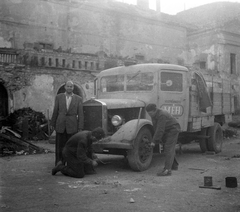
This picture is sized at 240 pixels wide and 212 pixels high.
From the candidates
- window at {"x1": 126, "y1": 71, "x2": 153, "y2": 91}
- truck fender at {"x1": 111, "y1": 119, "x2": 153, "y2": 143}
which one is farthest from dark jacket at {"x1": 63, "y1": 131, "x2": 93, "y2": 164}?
window at {"x1": 126, "y1": 71, "x2": 153, "y2": 91}

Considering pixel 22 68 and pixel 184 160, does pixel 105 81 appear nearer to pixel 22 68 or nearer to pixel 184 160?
pixel 184 160

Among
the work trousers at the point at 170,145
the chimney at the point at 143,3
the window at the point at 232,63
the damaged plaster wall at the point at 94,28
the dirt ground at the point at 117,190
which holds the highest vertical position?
the chimney at the point at 143,3

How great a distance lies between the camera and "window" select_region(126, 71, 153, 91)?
8242 mm

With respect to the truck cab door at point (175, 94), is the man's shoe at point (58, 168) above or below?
below

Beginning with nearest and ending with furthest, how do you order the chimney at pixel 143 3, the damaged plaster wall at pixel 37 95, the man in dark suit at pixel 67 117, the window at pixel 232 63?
the man in dark suit at pixel 67 117 → the damaged plaster wall at pixel 37 95 → the window at pixel 232 63 → the chimney at pixel 143 3

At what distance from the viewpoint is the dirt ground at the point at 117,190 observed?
4414 mm

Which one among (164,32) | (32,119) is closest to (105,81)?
(32,119)

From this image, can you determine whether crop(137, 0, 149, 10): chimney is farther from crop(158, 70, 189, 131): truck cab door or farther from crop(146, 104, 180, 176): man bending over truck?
crop(146, 104, 180, 176): man bending over truck

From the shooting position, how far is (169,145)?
22.5 ft

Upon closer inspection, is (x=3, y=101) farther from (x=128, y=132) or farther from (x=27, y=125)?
(x=128, y=132)

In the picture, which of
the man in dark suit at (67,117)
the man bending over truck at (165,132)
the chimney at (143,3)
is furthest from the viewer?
the chimney at (143,3)

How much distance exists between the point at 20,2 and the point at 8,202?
18.8m

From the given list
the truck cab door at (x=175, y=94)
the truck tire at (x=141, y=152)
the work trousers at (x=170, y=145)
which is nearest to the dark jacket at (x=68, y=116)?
the truck tire at (x=141, y=152)

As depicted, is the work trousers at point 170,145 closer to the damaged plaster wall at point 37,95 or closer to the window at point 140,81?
the window at point 140,81
